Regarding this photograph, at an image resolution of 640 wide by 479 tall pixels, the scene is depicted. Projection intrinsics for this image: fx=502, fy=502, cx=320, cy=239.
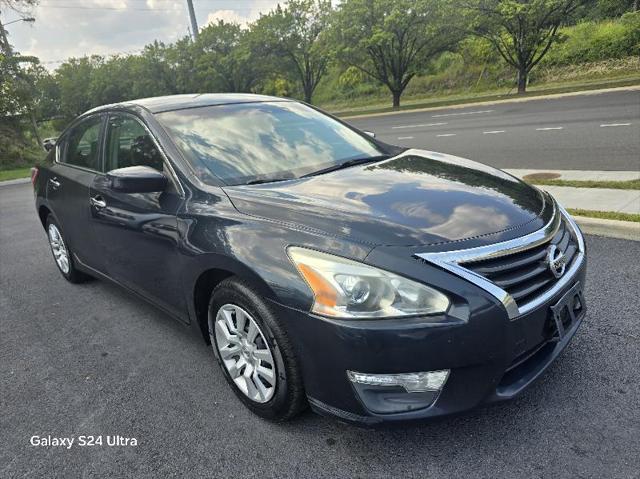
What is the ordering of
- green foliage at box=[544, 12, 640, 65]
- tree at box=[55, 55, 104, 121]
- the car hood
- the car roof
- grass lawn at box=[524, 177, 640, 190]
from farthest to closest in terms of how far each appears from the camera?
tree at box=[55, 55, 104, 121] < green foliage at box=[544, 12, 640, 65] < grass lawn at box=[524, 177, 640, 190] < the car roof < the car hood

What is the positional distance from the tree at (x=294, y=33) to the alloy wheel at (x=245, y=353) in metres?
32.9

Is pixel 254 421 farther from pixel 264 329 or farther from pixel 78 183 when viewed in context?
pixel 78 183

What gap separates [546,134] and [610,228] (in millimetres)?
7520

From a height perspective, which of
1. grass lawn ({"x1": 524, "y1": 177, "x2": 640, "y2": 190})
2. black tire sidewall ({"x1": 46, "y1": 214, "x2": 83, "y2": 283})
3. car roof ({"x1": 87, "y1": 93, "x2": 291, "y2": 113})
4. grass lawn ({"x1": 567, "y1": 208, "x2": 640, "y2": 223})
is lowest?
grass lawn ({"x1": 524, "y1": 177, "x2": 640, "y2": 190})

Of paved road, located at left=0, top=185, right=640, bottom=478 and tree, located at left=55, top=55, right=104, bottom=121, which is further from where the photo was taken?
tree, located at left=55, top=55, right=104, bottom=121

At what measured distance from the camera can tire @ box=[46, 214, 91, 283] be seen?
466 centimetres

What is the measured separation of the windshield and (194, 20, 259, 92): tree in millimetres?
34421

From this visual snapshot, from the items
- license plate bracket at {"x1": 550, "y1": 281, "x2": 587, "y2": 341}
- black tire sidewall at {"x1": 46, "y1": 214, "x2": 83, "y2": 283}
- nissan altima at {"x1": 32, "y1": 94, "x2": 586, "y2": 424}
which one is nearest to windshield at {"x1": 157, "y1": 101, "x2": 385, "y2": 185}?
nissan altima at {"x1": 32, "y1": 94, "x2": 586, "y2": 424}

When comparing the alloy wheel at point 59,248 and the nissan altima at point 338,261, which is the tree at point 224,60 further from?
the nissan altima at point 338,261

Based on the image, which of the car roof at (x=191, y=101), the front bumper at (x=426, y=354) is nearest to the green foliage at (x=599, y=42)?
the car roof at (x=191, y=101)

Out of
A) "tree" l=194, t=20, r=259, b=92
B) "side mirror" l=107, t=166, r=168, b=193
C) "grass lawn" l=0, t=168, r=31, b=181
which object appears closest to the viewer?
"side mirror" l=107, t=166, r=168, b=193

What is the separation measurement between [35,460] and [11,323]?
2067 millimetres

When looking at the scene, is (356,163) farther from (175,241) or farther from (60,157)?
(60,157)

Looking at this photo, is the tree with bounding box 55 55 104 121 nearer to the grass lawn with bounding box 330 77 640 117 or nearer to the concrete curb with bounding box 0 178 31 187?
the grass lawn with bounding box 330 77 640 117
